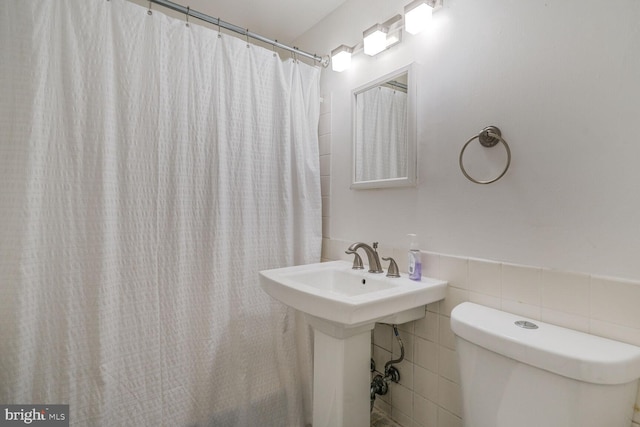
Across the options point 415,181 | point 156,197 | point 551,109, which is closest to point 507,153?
point 551,109

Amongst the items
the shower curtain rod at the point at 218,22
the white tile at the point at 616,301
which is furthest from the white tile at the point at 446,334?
the shower curtain rod at the point at 218,22

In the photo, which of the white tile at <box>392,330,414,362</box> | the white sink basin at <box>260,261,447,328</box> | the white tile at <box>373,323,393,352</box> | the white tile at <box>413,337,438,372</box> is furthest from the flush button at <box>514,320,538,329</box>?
the white tile at <box>373,323,393,352</box>

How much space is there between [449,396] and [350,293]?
542 mm

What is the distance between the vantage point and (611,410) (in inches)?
27.3

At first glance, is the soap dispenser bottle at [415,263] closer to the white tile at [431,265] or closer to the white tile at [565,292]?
the white tile at [431,265]

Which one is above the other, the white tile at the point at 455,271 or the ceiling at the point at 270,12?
the ceiling at the point at 270,12

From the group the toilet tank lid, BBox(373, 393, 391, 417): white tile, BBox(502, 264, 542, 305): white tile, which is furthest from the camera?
BBox(373, 393, 391, 417): white tile

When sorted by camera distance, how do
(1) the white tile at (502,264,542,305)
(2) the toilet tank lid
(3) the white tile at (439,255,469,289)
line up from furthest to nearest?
(3) the white tile at (439,255,469,289) < (1) the white tile at (502,264,542,305) < (2) the toilet tank lid

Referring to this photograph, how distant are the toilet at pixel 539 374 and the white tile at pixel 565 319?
0.08ft

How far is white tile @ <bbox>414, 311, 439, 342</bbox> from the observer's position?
122 cm

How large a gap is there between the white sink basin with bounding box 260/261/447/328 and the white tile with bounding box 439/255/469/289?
1.4 inches

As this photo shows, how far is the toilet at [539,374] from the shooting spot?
68cm

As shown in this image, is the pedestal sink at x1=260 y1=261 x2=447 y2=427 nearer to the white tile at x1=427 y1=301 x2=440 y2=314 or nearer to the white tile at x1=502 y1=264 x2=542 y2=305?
the white tile at x1=427 y1=301 x2=440 y2=314

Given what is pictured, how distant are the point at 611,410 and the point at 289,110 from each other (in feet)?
5.26
